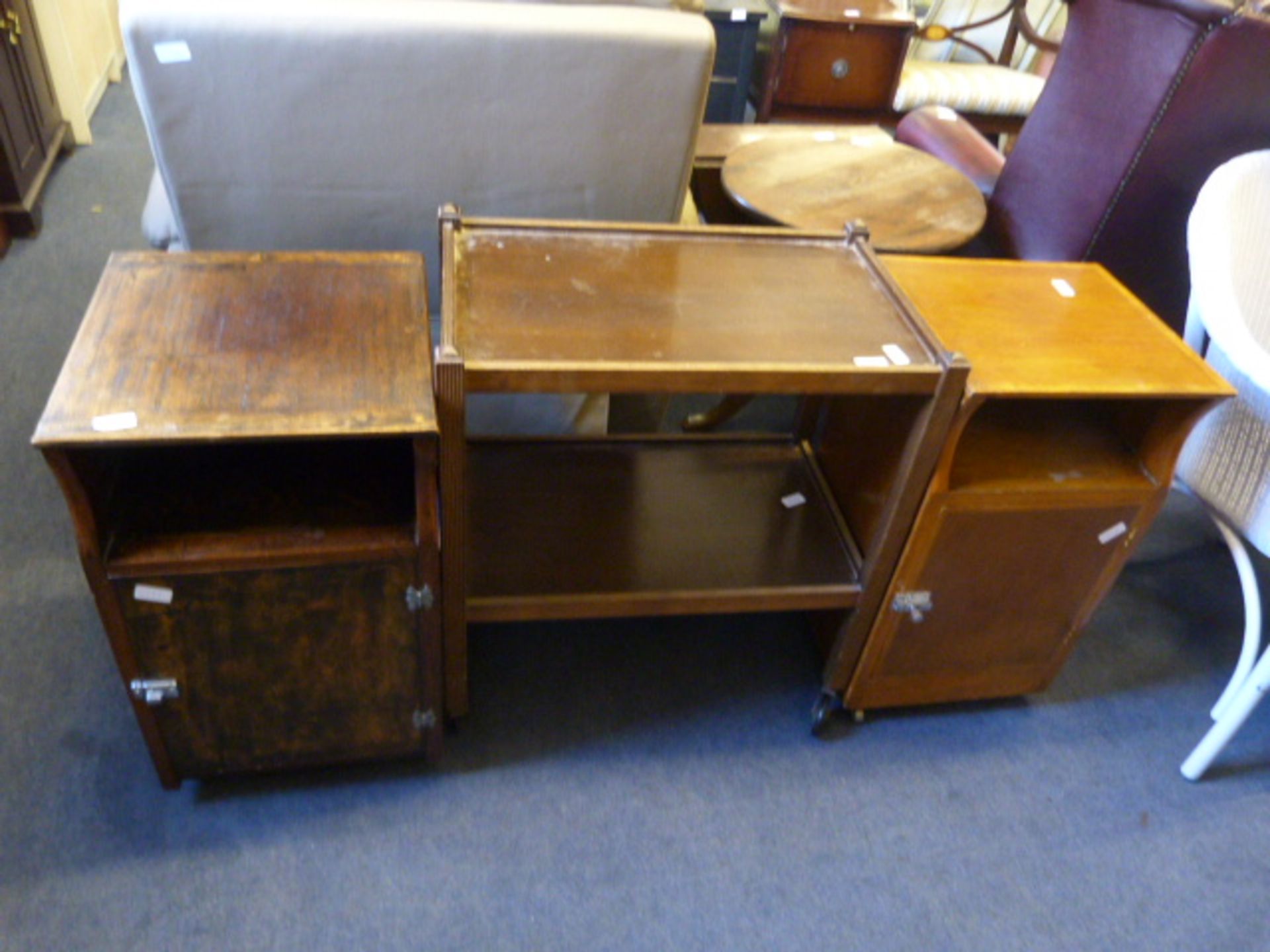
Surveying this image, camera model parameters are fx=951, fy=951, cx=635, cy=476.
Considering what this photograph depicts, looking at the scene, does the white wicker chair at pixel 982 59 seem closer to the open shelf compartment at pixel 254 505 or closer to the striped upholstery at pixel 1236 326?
the striped upholstery at pixel 1236 326

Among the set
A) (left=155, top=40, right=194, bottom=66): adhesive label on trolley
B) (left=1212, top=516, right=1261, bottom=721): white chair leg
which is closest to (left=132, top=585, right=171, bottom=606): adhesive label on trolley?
(left=155, top=40, right=194, bottom=66): adhesive label on trolley

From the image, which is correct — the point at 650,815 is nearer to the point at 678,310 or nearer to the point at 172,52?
the point at 678,310

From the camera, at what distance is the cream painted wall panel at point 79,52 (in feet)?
8.54

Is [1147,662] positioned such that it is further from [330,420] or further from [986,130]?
[986,130]

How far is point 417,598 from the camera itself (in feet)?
3.51

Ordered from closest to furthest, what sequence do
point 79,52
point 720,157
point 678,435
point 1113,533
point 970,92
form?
point 1113,533 < point 678,435 < point 720,157 < point 79,52 < point 970,92

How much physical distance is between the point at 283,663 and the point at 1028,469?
3.03 ft

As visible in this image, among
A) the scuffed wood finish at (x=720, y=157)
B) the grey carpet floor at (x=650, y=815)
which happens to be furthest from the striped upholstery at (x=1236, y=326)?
the scuffed wood finish at (x=720, y=157)

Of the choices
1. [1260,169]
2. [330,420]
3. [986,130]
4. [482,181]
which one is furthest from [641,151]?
[986,130]

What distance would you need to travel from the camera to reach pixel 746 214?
5.37 ft

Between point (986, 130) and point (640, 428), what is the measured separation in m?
2.06

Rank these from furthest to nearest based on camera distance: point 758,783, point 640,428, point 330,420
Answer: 1. point 640,428
2. point 758,783
3. point 330,420

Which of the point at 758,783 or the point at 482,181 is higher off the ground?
the point at 482,181

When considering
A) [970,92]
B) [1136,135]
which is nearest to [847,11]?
[970,92]
